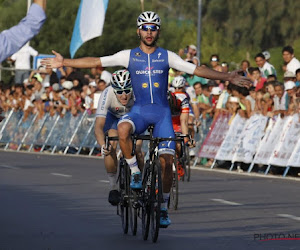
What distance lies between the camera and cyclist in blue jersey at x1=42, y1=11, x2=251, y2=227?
43.3 feet

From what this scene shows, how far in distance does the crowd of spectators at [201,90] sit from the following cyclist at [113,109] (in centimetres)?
259

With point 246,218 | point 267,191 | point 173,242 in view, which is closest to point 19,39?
point 173,242

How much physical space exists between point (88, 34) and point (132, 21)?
125ft

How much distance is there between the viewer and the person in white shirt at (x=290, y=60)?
993 inches

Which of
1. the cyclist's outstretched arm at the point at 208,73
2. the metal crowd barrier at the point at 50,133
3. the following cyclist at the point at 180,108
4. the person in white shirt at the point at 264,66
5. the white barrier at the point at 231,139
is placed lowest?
the metal crowd barrier at the point at 50,133

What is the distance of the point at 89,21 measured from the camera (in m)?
34.8

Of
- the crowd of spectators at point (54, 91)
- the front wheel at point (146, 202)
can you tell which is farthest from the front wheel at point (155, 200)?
the crowd of spectators at point (54, 91)

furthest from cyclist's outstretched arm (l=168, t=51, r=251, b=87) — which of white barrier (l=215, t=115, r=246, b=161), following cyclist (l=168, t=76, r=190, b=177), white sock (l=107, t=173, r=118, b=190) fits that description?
white barrier (l=215, t=115, r=246, b=161)

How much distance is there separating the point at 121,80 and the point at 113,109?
0.95 m

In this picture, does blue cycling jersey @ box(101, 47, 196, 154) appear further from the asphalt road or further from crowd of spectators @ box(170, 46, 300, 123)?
crowd of spectators @ box(170, 46, 300, 123)

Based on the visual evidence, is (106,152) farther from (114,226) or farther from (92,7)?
(92,7)

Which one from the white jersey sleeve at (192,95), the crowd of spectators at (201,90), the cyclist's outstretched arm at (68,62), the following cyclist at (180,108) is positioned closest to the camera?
the cyclist's outstretched arm at (68,62)

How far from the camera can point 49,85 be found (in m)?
37.1

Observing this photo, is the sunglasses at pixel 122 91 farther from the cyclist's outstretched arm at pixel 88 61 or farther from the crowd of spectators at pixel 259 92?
the crowd of spectators at pixel 259 92
